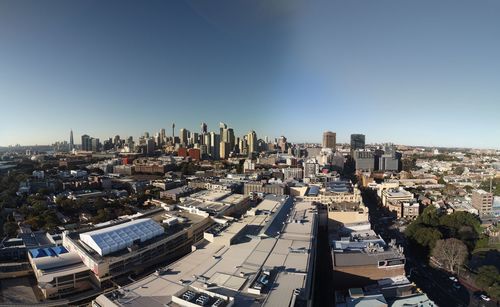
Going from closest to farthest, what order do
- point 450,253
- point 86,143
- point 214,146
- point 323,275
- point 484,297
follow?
point 484,297 → point 323,275 → point 450,253 → point 214,146 → point 86,143

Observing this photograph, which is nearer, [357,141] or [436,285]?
[436,285]

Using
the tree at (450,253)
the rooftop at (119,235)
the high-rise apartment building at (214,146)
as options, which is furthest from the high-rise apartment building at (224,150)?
the tree at (450,253)

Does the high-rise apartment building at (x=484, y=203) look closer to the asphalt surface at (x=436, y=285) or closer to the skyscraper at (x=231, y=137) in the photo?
the asphalt surface at (x=436, y=285)

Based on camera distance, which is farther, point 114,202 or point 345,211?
point 114,202

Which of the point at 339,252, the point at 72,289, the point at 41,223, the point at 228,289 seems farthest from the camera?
the point at 41,223

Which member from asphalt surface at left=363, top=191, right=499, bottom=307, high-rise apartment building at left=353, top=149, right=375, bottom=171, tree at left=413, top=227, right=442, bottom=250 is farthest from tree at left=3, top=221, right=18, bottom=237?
high-rise apartment building at left=353, top=149, right=375, bottom=171

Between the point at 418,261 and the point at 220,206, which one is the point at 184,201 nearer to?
the point at 220,206

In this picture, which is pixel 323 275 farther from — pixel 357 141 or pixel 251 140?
pixel 357 141

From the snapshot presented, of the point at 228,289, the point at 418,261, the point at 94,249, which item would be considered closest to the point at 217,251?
the point at 228,289

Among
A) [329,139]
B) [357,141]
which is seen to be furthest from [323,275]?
[329,139]
